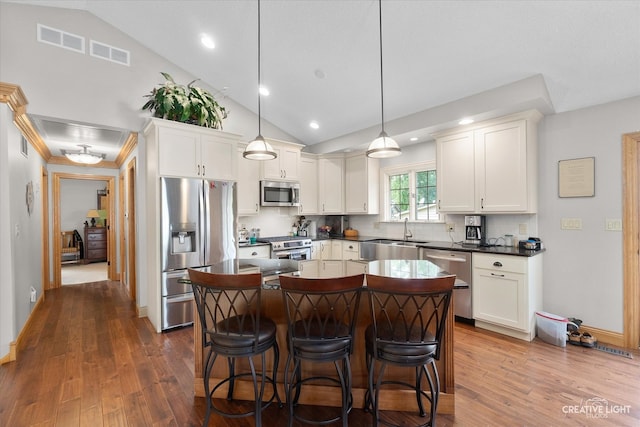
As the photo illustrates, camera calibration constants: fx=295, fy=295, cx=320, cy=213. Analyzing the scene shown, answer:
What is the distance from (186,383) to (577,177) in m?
4.35

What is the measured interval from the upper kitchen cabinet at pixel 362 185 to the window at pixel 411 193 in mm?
177

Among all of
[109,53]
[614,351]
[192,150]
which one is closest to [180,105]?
[192,150]

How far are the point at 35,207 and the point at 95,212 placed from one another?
4.99 m

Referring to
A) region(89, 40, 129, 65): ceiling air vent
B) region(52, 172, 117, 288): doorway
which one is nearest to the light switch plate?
region(89, 40, 129, 65): ceiling air vent

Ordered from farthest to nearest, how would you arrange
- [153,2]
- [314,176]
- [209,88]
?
[314,176], [209,88], [153,2]

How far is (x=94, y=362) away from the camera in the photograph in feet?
9.00

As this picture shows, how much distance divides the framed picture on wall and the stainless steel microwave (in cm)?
362

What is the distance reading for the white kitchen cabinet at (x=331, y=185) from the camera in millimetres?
5461

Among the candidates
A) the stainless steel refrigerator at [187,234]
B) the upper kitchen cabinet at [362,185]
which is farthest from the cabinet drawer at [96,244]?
the upper kitchen cabinet at [362,185]

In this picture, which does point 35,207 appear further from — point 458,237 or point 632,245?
point 632,245

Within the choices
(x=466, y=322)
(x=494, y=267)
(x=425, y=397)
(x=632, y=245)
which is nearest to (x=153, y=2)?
(x=425, y=397)

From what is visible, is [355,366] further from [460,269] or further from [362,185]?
[362,185]

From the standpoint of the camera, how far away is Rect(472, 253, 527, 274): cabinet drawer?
312cm

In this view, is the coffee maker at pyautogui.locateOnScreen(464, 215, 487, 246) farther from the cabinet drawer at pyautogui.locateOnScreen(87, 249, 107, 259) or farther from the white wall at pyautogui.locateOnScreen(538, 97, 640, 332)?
the cabinet drawer at pyautogui.locateOnScreen(87, 249, 107, 259)
